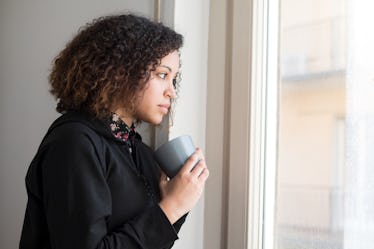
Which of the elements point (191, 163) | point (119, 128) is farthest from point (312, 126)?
point (119, 128)

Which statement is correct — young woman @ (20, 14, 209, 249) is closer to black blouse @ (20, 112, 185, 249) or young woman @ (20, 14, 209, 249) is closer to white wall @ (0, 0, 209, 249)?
black blouse @ (20, 112, 185, 249)

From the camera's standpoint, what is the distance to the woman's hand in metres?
0.99

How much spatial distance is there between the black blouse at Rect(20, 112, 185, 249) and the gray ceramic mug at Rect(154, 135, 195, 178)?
0.26 ft

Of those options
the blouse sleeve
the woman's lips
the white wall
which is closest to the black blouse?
the blouse sleeve

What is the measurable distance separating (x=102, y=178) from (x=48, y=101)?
2.48 feet

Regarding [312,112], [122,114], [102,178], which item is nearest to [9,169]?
[122,114]

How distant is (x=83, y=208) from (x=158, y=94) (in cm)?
32

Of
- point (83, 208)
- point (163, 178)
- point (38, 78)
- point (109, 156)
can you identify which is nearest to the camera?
point (83, 208)

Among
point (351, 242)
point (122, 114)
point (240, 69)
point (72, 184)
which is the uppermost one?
point (240, 69)

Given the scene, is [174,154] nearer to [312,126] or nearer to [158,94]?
[158,94]

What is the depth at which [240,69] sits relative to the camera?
123 cm

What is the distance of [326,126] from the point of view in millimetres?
1055

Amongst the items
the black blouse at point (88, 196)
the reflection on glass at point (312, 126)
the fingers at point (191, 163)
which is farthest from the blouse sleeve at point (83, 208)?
the reflection on glass at point (312, 126)

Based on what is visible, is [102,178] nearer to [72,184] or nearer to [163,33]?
[72,184]
